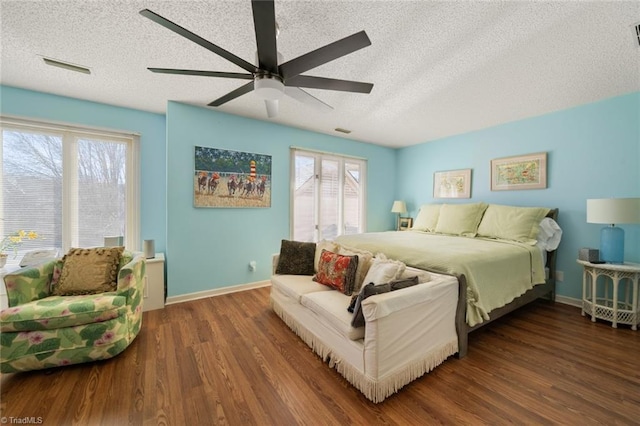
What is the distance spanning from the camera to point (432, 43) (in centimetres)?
188

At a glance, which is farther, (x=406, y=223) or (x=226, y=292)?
(x=406, y=223)

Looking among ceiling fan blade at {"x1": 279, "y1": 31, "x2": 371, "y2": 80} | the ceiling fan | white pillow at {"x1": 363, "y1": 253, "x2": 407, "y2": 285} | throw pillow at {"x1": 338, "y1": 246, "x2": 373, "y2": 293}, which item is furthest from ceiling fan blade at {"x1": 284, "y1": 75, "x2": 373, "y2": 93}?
throw pillow at {"x1": 338, "y1": 246, "x2": 373, "y2": 293}

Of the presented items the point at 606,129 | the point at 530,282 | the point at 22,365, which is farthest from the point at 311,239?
the point at 606,129

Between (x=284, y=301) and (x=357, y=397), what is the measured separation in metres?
1.17

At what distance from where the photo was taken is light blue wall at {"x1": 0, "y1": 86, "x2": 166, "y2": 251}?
2721mm

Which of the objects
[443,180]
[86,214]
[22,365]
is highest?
[443,180]

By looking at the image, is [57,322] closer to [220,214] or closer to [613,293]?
[220,214]

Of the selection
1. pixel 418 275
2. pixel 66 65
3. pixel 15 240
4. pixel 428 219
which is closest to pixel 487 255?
pixel 418 275

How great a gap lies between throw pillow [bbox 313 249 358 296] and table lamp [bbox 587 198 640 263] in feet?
8.31

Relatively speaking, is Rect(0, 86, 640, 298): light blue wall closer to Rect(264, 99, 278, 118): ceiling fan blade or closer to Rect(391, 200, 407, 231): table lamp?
Rect(391, 200, 407, 231): table lamp

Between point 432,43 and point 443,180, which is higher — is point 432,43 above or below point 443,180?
above

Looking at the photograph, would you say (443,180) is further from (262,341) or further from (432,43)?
(262,341)

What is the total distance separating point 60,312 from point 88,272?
475mm

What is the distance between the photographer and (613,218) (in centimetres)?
239
